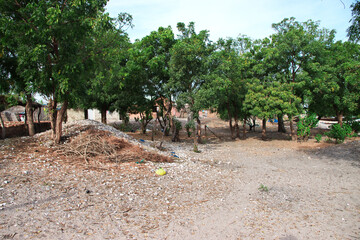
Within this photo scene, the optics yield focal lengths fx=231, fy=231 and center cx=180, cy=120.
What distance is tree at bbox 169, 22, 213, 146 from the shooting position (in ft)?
39.3

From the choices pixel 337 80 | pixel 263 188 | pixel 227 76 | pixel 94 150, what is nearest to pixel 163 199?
pixel 263 188

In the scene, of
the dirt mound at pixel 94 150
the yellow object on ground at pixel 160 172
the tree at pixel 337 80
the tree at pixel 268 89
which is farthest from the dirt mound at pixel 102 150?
the tree at pixel 337 80

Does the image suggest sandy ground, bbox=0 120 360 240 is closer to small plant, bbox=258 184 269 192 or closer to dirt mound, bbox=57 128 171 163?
small plant, bbox=258 184 269 192

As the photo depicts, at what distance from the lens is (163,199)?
532 centimetres

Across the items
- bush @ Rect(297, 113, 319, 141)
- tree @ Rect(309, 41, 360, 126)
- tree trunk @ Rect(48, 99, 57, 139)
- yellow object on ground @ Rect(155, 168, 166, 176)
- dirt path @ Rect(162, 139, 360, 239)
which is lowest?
dirt path @ Rect(162, 139, 360, 239)

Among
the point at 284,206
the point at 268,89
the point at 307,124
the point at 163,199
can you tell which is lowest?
the point at 284,206

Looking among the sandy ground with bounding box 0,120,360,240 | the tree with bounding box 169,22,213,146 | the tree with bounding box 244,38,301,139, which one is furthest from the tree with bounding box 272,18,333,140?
the sandy ground with bounding box 0,120,360,240

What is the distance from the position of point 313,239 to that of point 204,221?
1.84 metres

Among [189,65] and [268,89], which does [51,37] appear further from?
[268,89]

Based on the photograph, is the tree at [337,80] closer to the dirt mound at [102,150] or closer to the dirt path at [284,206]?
the dirt path at [284,206]

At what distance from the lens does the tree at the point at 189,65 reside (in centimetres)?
1197

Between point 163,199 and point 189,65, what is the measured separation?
872cm

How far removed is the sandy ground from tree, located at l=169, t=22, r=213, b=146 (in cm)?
482

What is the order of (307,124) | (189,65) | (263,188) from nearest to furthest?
(263,188), (189,65), (307,124)
